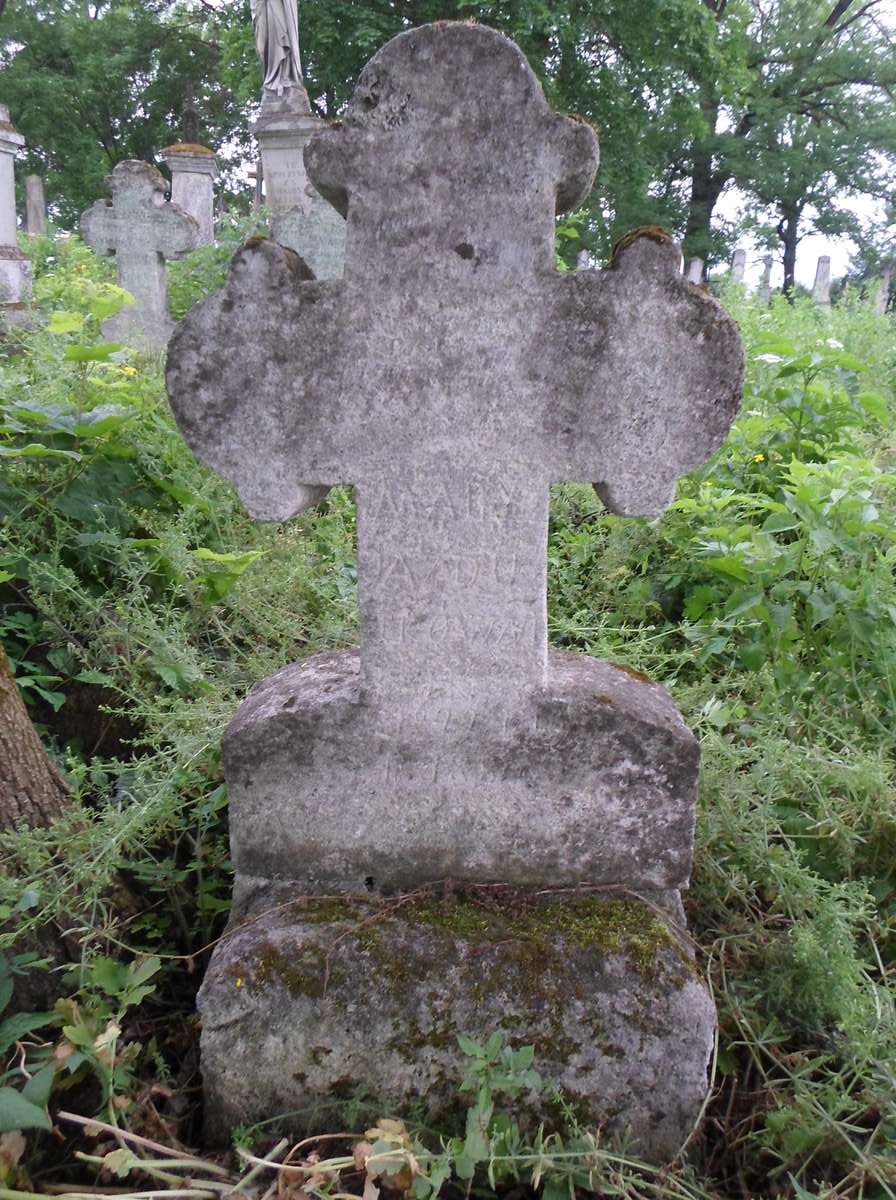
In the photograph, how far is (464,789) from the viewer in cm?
198

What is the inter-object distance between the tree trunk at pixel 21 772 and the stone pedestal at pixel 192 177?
1313cm

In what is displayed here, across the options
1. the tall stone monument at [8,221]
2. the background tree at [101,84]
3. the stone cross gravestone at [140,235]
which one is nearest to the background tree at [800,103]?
the background tree at [101,84]

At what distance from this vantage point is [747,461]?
4.04 m

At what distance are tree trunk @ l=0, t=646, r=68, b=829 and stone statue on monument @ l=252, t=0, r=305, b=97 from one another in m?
10.2

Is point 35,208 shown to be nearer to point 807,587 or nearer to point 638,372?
point 807,587

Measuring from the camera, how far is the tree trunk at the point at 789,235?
30.4 m

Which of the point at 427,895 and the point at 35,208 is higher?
the point at 35,208

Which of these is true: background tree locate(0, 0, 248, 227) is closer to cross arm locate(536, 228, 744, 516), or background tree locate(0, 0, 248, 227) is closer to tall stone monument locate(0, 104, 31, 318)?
tall stone monument locate(0, 104, 31, 318)

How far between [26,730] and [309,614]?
1371mm

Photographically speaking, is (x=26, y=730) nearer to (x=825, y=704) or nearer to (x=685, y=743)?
(x=685, y=743)

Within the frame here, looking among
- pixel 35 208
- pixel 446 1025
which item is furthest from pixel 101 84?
pixel 446 1025

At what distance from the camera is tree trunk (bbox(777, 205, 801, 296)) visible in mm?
30389

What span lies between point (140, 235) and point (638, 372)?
7.74m

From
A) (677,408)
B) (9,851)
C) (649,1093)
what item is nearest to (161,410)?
(9,851)
